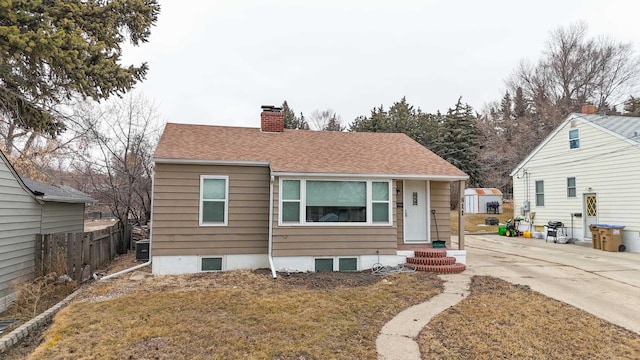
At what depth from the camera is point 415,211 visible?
10.4m

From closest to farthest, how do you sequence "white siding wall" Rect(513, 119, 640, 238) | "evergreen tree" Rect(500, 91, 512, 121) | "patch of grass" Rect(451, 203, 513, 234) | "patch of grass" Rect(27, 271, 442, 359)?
"patch of grass" Rect(27, 271, 442, 359) → "white siding wall" Rect(513, 119, 640, 238) → "patch of grass" Rect(451, 203, 513, 234) → "evergreen tree" Rect(500, 91, 512, 121)

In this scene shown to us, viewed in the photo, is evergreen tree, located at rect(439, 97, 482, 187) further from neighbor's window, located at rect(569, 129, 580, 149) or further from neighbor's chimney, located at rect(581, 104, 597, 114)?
neighbor's window, located at rect(569, 129, 580, 149)

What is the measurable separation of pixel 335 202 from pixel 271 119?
13.7 ft

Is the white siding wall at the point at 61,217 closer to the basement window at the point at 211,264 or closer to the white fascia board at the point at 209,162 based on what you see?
the white fascia board at the point at 209,162

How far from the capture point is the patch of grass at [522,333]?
4262 millimetres

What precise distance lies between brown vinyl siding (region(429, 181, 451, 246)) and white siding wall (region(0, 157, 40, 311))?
10.1 meters

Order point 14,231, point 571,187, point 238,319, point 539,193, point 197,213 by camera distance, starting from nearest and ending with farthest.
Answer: point 238,319, point 14,231, point 197,213, point 571,187, point 539,193

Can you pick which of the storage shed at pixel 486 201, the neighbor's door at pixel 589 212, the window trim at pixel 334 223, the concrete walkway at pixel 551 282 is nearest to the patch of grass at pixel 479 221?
the storage shed at pixel 486 201

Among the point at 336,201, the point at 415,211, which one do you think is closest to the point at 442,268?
the point at 415,211

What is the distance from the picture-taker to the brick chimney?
38.7ft

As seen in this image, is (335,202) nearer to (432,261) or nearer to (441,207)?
(432,261)

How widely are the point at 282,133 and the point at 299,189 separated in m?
3.29

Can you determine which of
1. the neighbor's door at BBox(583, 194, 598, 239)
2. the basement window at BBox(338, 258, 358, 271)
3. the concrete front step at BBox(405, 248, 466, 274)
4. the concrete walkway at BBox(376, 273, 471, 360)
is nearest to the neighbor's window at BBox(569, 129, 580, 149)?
the neighbor's door at BBox(583, 194, 598, 239)

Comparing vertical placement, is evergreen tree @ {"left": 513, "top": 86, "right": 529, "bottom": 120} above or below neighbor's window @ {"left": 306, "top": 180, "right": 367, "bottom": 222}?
above
